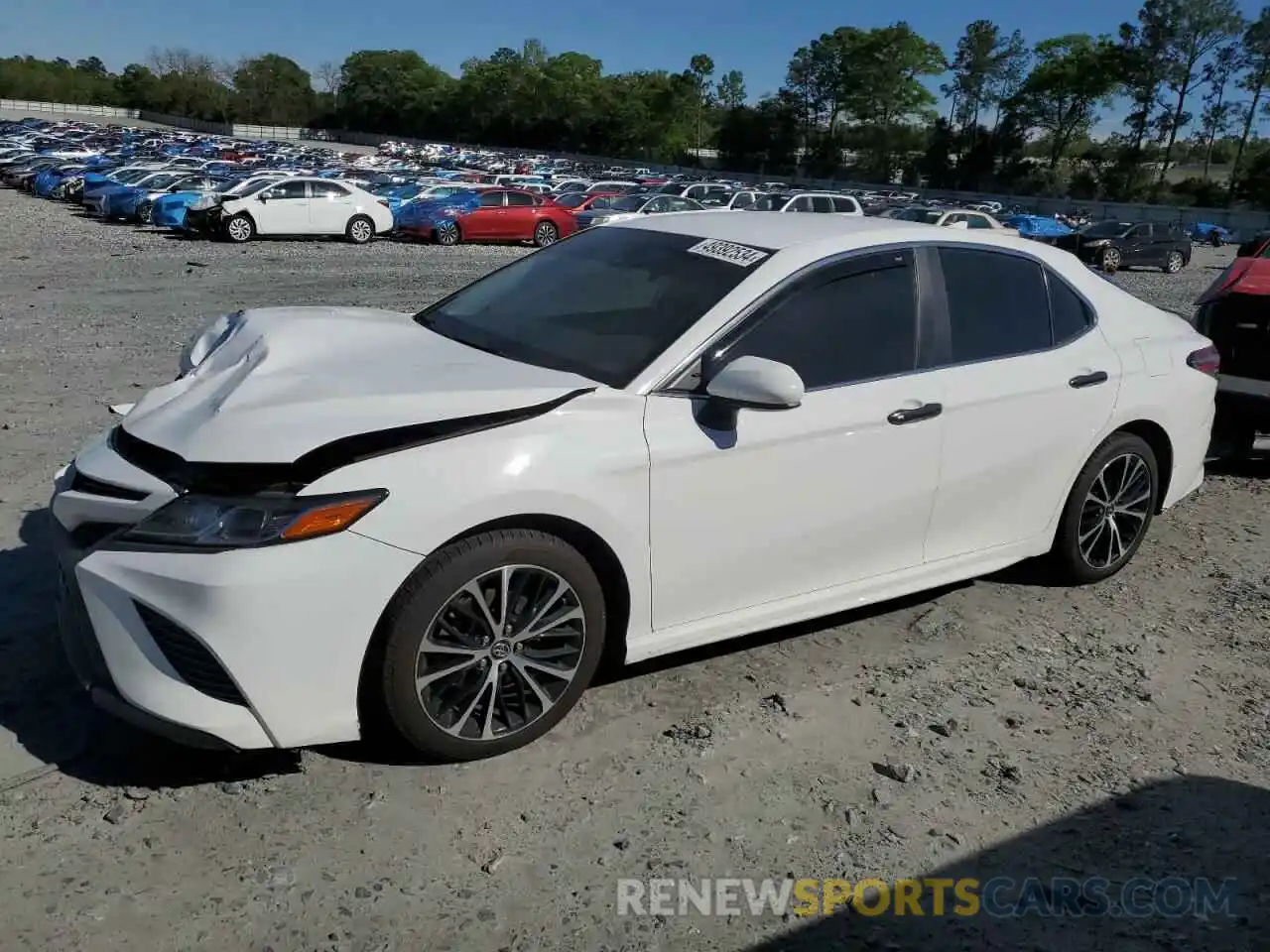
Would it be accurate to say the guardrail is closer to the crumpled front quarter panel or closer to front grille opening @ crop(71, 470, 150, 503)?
the crumpled front quarter panel

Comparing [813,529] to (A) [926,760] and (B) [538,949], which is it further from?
(B) [538,949]

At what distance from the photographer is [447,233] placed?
81.9 feet

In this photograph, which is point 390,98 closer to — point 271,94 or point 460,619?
point 271,94

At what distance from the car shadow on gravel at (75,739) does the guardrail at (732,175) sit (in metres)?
50.3

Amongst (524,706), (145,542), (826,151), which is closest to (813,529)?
(524,706)

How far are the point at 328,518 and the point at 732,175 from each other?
9871 centimetres

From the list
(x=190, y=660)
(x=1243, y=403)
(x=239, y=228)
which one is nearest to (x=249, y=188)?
(x=239, y=228)

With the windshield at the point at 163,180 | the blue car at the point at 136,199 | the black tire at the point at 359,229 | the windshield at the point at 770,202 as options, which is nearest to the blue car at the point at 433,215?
the black tire at the point at 359,229

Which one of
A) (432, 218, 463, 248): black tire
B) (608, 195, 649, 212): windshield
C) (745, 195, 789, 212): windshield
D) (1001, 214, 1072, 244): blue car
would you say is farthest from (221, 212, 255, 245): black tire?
(1001, 214, 1072, 244): blue car

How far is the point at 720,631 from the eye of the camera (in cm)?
354

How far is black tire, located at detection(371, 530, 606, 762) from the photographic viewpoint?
9.49 ft

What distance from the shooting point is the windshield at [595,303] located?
3.56 m

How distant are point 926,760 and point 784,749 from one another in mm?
456

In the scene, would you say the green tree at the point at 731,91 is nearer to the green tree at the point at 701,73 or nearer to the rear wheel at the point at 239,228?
the green tree at the point at 701,73
